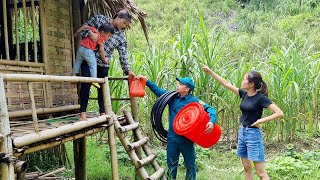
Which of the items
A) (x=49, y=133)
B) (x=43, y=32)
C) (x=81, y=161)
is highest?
(x=43, y=32)

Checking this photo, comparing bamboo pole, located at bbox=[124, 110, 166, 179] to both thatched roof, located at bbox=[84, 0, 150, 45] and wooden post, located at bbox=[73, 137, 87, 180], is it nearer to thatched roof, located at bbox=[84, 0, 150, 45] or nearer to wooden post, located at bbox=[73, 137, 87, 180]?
wooden post, located at bbox=[73, 137, 87, 180]

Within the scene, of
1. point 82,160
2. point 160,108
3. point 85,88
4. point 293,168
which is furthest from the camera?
point 293,168

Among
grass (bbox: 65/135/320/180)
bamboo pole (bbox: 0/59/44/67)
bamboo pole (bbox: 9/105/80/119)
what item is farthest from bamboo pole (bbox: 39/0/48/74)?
grass (bbox: 65/135/320/180)

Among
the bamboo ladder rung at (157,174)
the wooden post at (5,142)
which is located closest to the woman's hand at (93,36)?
the bamboo ladder rung at (157,174)

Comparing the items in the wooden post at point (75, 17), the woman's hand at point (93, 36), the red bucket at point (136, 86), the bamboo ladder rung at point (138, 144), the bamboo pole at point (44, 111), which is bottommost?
the bamboo ladder rung at point (138, 144)

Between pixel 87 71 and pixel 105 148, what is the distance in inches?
120

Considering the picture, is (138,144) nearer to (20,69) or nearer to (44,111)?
(44,111)

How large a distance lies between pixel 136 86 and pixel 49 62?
1.14 m

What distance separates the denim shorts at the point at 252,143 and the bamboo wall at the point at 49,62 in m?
2.34

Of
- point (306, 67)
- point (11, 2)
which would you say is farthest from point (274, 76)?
point (11, 2)

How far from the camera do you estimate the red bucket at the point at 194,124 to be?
14.4ft

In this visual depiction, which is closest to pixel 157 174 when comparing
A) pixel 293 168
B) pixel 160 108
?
pixel 160 108

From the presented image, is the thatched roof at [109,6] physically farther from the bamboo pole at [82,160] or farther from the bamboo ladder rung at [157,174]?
the bamboo ladder rung at [157,174]

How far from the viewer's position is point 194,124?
4359mm
